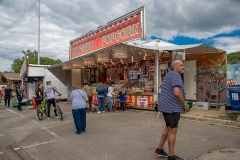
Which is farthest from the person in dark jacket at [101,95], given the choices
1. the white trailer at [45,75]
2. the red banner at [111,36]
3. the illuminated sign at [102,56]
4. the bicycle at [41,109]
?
the white trailer at [45,75]

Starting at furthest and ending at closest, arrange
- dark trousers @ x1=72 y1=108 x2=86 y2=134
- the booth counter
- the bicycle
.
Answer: the booth counter → the bicycle → dark trousers @ x1=72 y1=108 x2=86 y2=134

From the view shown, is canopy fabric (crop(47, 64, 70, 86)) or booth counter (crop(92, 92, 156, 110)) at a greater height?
canopy fabric (crop(47, 64, 70, 86))

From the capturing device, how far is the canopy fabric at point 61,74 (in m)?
20.8

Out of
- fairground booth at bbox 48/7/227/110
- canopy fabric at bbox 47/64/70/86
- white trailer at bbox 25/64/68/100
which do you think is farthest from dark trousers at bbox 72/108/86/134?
white trailer at bbox 25/64/68/100

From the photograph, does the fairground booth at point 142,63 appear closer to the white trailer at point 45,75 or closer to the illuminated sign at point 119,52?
the illuminated sign at point 119,52

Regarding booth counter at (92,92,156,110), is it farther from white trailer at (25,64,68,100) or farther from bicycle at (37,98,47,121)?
white trailer at (25,64,68,100)

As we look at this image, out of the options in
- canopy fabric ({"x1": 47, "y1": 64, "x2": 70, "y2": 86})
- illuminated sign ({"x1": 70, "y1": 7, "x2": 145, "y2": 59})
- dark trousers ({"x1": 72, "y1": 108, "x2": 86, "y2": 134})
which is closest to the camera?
dark trousers ({"x1": 72, "y1": 108, "x2": 86, "y2": 134})

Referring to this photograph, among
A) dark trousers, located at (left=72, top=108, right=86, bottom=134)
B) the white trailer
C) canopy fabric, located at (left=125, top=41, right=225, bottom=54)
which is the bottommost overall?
dark trousers, located at (left=72, top=108, right=86, bottom=134)

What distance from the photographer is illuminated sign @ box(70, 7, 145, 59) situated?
14266mm

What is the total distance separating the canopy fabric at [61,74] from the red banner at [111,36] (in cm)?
279

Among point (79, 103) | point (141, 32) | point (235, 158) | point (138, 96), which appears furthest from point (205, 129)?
point (141, 32)

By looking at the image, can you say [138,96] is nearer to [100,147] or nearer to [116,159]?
[100,147]

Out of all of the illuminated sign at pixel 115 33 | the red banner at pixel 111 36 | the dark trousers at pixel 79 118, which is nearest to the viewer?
the dark trousers at pixel 79 118

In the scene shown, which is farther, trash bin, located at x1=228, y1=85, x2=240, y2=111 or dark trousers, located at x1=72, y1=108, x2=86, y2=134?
trash bin, located at x1=228, y1=85, x2=240, y2=111
